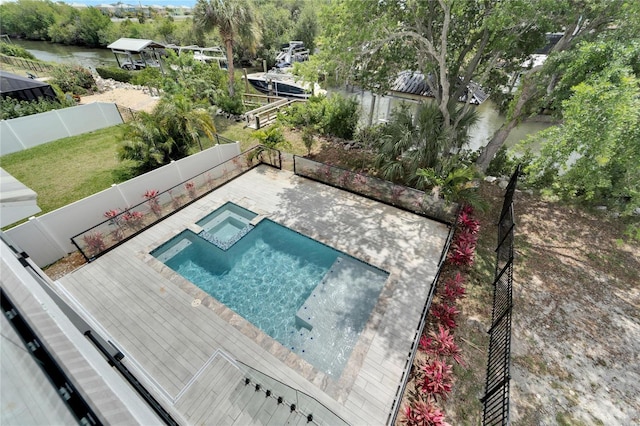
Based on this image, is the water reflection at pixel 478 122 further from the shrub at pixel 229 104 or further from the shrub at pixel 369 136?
the shrub at pixel 229 104

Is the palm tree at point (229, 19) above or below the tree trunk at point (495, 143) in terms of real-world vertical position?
above

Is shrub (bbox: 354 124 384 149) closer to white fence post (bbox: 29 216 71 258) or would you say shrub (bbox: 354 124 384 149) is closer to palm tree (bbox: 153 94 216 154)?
palm tree (bbox: 153 94 216 154)

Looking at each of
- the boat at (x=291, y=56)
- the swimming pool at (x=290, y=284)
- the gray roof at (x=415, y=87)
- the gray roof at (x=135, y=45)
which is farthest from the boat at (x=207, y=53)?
the swimming pool at (x=290, y=284)

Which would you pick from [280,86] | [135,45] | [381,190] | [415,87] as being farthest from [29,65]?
[381,190]

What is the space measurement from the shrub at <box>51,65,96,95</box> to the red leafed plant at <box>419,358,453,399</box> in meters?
27.8

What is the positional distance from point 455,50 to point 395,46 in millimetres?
2355

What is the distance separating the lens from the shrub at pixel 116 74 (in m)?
24.6

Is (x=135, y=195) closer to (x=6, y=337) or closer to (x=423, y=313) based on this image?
(x=6, y=337)

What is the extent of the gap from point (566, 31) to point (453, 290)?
8.26 meters

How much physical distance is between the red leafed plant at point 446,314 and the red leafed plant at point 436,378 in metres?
0.99

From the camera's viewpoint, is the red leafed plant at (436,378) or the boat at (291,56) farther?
the boat at (291,56)

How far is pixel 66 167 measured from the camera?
37.9 ft

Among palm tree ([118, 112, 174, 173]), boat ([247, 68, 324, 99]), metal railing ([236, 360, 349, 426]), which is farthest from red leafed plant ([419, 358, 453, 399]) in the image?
boat ([247, 68, 324, 99])

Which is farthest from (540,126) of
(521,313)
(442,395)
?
(442,395)
